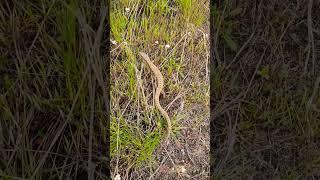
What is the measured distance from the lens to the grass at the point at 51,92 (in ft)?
5.25

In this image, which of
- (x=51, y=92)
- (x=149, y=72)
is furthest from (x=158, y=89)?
(x=51, y=92)

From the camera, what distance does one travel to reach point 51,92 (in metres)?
1.65

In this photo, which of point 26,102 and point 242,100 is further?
point 242,100

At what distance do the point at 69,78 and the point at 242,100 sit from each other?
0.62 meters

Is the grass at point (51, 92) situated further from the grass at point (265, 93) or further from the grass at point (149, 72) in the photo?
the grass at point (265, 93)

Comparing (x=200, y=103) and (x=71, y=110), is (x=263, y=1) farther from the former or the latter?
(x=71, y=110)

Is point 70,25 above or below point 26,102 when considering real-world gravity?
above

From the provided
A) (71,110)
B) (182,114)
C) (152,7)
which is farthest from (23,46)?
(182,114)

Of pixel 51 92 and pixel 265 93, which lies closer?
pixel 51 92

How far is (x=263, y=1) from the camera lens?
1.84m

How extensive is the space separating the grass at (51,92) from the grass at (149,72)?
61 mm

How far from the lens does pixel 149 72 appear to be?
68.6 inches

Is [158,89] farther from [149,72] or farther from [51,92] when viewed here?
[51,92]

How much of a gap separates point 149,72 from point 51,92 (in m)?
0.35
